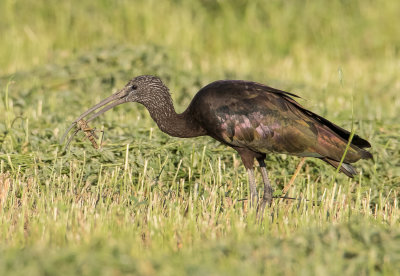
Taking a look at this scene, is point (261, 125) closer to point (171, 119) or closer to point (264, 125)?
point (264, 125)

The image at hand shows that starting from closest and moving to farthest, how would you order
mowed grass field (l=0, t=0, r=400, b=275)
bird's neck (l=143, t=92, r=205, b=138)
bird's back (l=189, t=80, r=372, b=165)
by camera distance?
mowed grass field (l=0, t=0, r=400, b=275), bird's back (l=189, t=80, r=372, b=165), bird's neck (l=143, t=92, r=205, b=138)

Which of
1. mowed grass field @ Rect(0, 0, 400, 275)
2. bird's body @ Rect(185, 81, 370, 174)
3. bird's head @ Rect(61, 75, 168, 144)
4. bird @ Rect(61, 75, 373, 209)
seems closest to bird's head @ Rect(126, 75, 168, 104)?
bird's head @ Rect(61, 75, 168, 144)

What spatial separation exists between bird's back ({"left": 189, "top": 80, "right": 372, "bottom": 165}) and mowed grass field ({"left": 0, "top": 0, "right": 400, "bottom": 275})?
16.3 inches

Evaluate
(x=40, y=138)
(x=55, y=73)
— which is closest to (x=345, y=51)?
(x=55, y=73)

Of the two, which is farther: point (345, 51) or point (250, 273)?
point (345, 51)

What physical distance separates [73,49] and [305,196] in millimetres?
7957

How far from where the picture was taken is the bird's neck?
6.20 m

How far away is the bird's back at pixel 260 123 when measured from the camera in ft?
19.6

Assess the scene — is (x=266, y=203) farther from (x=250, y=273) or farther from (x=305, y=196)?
(x=250, y=273)

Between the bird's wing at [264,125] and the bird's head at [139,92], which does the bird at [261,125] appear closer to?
the bird's wing at [264,125]

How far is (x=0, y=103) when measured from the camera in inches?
359

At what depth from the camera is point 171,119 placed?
6270mm

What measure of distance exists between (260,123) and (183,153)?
3.93 feet

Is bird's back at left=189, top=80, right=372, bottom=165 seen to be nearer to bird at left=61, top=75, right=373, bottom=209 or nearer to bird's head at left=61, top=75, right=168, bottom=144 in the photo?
bird at left=61, top=75, right=373, bottom=209
